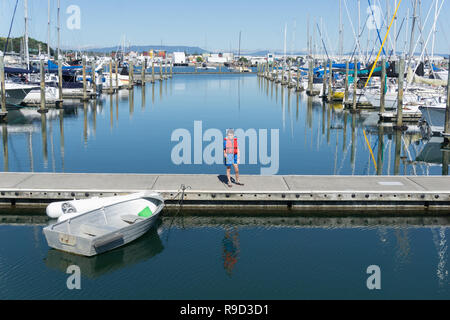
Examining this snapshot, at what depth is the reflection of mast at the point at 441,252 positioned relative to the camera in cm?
1191

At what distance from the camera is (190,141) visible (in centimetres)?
2981

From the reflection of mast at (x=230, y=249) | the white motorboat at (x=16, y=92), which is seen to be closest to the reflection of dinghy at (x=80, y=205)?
the reflection of mast at (x=230, y=249)

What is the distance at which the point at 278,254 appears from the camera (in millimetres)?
13094

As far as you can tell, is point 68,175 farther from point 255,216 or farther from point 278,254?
point 278,254

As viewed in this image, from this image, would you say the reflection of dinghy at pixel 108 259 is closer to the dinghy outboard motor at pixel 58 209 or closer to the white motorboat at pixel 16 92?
the dinghy outboard motor at pixel 58 209

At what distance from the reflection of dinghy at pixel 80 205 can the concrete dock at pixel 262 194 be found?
88cm

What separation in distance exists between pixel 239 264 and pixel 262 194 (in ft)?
11.1

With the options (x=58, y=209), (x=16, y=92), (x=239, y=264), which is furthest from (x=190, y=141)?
(x=16, y=92)

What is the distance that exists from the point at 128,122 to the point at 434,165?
72.2 feet

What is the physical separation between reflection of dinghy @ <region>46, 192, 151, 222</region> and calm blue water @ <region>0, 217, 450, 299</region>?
0.68 m

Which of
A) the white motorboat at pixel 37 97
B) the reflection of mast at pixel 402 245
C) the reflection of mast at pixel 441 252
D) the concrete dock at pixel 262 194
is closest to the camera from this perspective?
the reflection of mast at pixel 441 252

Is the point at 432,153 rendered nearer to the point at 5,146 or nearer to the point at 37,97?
the point at 5,146

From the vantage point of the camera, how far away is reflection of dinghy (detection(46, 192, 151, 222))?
1410 centimetres
